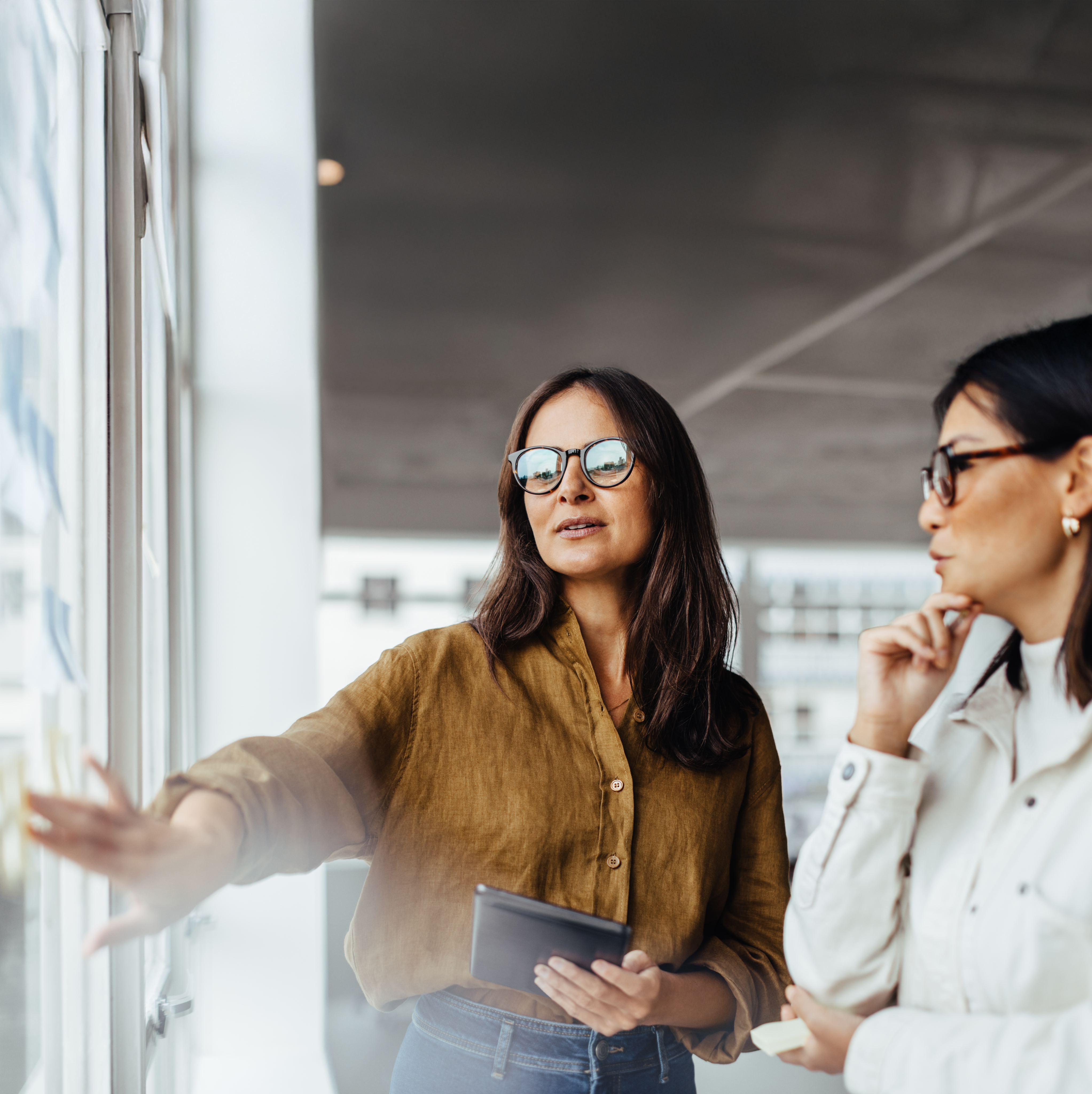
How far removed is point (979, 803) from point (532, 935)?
0.42 meters

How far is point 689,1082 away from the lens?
1074mm

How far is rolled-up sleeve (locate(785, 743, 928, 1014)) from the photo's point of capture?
2.74ft

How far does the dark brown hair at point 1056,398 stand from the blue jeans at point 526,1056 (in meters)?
0.57

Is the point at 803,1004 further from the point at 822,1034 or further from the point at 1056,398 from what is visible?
the point at 1056,398

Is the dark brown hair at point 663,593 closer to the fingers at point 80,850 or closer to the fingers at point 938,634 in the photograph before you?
the fingers at point 938,634

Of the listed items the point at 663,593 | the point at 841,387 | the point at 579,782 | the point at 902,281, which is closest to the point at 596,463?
the point at 663,593

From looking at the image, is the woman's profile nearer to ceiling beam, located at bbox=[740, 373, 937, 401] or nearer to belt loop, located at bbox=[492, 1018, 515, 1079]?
belt loop, located at bbox=[492, 1018, 515, 1079]

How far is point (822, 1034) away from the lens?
87cm

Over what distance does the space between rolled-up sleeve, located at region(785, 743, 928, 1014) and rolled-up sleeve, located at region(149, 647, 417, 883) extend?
433mm

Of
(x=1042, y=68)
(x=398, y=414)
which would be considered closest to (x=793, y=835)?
(x=398, y=414)

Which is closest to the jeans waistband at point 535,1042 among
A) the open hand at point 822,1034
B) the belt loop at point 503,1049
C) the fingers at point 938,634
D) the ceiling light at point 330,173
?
the belt loop at point 503,1049

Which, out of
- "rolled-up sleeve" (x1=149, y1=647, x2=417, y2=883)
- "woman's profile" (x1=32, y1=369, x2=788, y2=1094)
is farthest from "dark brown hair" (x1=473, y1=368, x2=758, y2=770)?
"rolled-up sleeve" (x1=149, y1=647, x2=417, y2=883)

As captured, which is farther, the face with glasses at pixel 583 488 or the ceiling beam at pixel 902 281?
the ceiling beam at pixel 902 281

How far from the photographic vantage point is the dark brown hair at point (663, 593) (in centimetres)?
109
